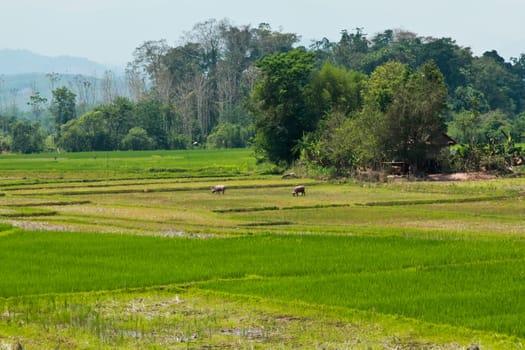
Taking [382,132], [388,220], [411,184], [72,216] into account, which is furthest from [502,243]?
[382,132]

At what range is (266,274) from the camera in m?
14.2

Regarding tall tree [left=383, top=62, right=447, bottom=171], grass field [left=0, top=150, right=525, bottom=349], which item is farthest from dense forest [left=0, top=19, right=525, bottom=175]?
grass field [left=0, top=150, right=525, bottom=349]

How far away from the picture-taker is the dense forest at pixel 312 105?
38.6 metres

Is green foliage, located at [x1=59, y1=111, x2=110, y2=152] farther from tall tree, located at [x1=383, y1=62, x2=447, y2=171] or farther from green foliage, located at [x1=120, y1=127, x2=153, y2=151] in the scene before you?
tall tree, located at [x1=383, y1=62, x2=447, y2=171]

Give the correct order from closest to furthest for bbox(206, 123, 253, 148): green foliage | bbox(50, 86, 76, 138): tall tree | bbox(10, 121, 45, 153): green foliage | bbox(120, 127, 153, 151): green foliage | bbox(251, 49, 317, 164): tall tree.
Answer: bbox(251, 49, 317, 164): tall tree < bbox(120, 127, 153, 151): green foliage < bbox(10, 121, 45, 153): green foliage < bbox(206, 123, 253, 148): green foliage < bbox(50, 86, 76, 138): tall tree

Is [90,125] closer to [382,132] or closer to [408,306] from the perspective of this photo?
[382,132]

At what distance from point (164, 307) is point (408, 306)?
3.07 m

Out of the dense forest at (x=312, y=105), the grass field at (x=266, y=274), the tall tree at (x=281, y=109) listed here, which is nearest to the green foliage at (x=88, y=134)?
the dense forest at (x=312, y=105)

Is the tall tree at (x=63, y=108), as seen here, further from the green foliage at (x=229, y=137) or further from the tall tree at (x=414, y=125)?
the tall tree at (x=414, y=125)

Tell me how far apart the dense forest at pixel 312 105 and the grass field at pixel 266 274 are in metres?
10.7

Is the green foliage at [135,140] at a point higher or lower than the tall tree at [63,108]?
lower

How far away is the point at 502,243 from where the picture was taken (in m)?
17.0

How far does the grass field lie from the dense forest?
1069cm

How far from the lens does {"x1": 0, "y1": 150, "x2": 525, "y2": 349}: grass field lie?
1041 centimetres
